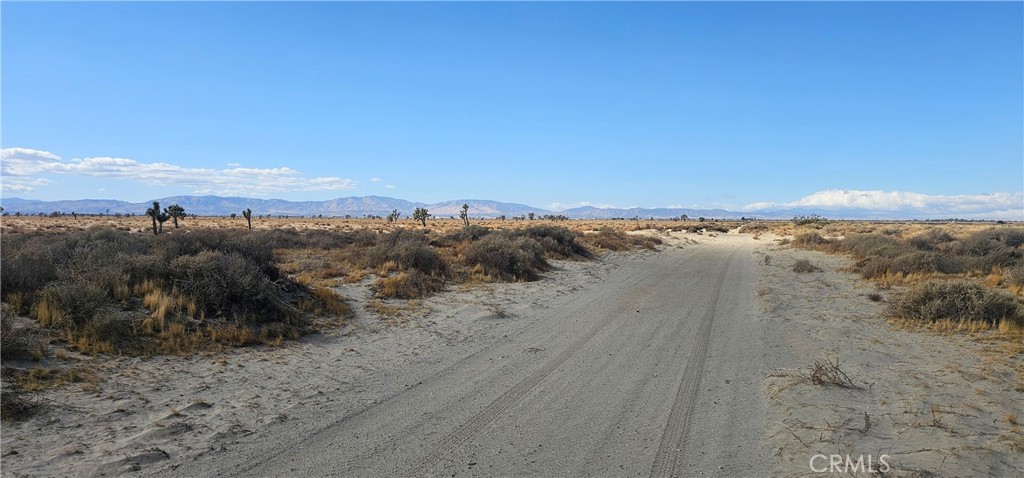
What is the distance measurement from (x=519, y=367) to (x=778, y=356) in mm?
4634

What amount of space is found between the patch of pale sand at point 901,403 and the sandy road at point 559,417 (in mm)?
446

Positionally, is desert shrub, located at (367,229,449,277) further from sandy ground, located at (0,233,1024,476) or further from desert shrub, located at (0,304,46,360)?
desert shrub, located at (0,304,46,360)

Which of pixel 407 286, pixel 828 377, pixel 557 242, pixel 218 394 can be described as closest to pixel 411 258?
pixel 407 286

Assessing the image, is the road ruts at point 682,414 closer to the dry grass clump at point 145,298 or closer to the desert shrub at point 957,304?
the desert shrub at point 957,304

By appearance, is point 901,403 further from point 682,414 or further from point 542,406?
point 542,406

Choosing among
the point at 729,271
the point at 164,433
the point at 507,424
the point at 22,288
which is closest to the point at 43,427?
the point at 164,433

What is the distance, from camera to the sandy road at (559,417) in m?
5.07

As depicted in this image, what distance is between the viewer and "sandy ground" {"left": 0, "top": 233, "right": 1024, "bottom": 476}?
509 cm

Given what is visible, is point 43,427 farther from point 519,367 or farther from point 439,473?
point 519,367

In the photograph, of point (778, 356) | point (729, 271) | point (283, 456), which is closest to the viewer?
point (283, 456)

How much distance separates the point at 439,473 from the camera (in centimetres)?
492

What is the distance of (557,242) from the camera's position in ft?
97.7

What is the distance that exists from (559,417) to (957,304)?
1038cm

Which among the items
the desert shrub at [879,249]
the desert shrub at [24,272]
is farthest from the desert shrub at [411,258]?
the desert shrub at [879,249]
